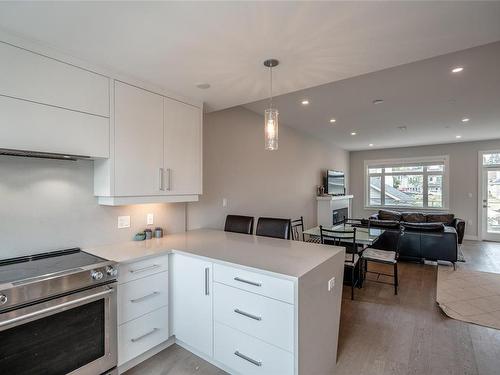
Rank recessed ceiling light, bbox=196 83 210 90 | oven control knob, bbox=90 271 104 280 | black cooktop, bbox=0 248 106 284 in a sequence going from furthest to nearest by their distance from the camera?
1. recessed ceiling light, bbox=196 83 210 90
2. oven control knob, bbox=90 271 104 280
3. black cooktop, bbox=0 248 106 284

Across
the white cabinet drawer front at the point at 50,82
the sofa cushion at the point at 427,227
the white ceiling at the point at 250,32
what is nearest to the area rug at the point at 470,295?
the sofa cushion at the point at 427,227

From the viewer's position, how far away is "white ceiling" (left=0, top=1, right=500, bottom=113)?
1.43 m

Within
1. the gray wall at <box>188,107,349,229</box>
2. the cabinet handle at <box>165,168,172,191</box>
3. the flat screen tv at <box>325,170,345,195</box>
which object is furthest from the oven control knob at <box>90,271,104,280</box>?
the flat screen tv at <box>325,170,345,195</box>

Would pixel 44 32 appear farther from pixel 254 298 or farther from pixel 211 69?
pixel 254 298

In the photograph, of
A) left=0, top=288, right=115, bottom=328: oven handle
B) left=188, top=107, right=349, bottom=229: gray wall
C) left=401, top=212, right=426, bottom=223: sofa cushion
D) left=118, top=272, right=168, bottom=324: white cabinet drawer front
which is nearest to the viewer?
left=0, top=288, right=115, bottom=328: oven handle

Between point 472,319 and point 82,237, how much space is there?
407 cm

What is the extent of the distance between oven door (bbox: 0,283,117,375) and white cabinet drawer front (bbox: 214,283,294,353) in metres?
0.78

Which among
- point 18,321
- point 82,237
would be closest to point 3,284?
point 18,321

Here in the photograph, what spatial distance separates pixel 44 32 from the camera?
1.66 m

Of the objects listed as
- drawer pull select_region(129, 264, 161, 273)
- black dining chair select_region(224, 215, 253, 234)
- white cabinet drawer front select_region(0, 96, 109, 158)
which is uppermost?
white cabinet drawer front select_region(0, 96, 109, 158)

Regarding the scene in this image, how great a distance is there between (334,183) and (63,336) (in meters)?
6.90

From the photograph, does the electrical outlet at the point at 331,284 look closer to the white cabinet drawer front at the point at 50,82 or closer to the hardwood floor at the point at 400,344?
the hardwood floor at the point at 400,344

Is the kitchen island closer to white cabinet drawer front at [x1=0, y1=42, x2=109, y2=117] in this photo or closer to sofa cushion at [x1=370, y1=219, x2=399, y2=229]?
white cabinet drawer front at [x1=0, y1=42, x2=109, y2=117]

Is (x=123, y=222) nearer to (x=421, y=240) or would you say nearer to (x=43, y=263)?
(x=43, y=263)
